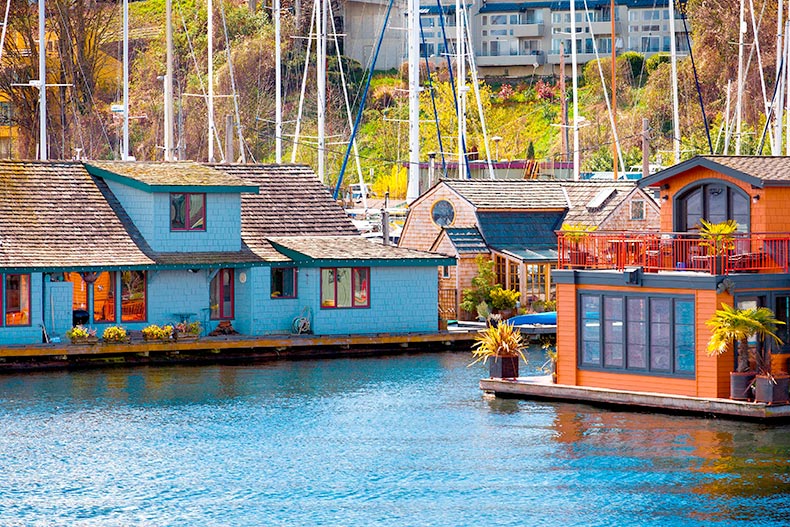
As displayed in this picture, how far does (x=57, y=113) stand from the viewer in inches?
3255

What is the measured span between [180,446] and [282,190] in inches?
813

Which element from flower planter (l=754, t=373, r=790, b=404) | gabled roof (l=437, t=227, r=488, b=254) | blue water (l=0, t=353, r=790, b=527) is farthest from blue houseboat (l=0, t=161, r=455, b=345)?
flower planter (l=754, t=373, r=790, b=404)

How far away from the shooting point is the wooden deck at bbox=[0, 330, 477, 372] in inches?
1677

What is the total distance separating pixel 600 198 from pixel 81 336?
741 inches

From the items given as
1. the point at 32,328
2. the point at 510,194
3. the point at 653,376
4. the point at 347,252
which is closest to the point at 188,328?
the point at 32,328

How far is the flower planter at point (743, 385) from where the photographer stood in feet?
108

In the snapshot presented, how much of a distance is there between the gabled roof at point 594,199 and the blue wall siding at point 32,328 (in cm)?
1842

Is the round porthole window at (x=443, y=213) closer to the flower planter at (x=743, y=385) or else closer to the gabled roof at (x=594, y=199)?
the gabled roof at (x=594, y=199)

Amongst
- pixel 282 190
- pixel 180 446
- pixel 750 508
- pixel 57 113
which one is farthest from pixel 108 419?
pixel 57 113

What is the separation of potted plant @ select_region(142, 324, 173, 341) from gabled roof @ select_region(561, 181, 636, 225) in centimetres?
1530

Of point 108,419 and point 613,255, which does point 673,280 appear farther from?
point 108,419

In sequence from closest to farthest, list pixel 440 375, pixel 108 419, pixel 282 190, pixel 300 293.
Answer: pixel 108 419 < pixel 440 375 < pixel 300 293 < pixel 282 190

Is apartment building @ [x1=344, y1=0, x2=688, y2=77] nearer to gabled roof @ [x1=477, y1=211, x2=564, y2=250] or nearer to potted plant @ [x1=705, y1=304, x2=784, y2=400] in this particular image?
gabled roof @ [x1=477, y1=211, x2=564, y2=250]

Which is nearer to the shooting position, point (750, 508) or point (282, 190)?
point (750, 508)
